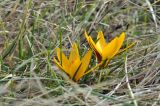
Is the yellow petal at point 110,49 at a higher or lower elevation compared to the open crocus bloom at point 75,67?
higher

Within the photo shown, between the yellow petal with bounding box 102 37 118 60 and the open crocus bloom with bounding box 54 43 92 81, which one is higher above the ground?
the yellow petal with bounding box 102 37 118 60

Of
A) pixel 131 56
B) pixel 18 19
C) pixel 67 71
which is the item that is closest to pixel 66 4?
pixel 18 19

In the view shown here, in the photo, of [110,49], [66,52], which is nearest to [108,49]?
[110,49]

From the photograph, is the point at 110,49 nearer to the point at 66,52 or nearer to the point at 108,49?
the point at 108,49

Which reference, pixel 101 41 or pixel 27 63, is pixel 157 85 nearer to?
pixel 101 41

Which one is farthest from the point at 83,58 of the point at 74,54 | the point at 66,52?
the point at 66,52

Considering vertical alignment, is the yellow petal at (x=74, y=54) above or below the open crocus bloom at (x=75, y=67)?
above

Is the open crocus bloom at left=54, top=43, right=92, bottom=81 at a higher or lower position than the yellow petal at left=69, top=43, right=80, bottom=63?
lower

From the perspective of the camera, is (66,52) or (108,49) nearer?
(108,49)
